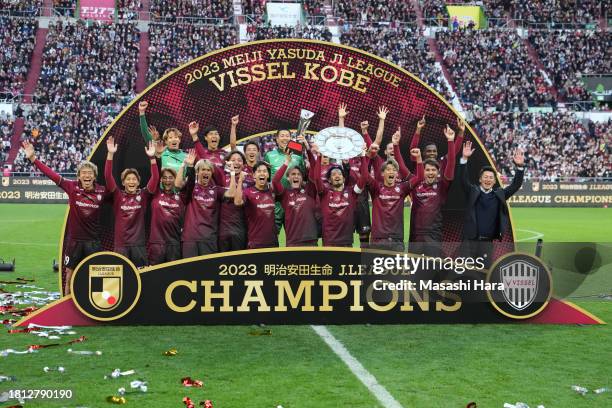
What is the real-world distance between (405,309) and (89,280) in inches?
135

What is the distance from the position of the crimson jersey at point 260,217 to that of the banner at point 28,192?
25155 millimetres

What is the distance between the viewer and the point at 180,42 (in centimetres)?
4531

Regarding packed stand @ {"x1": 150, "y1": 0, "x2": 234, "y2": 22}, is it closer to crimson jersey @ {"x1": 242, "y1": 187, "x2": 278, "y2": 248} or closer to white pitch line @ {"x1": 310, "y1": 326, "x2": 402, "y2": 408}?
crimson jersey @ {"x1": 242, "y1": 187, "x2": 278, "y2": 248}

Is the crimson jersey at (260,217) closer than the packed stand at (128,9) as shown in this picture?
Yes

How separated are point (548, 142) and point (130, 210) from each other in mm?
33771

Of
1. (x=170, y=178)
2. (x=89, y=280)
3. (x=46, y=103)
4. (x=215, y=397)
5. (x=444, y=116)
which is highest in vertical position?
(x=46, y=103)

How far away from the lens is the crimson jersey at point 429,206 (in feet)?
34.0

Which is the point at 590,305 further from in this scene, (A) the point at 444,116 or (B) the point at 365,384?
(B) the point at 365,384

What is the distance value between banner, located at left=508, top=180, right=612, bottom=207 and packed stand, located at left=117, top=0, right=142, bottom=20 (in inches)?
956

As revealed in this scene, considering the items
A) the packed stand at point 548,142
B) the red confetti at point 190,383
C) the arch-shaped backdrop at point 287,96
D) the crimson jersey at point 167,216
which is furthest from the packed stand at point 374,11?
the red confetti at point 190,383

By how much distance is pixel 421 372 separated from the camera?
23.6 ft

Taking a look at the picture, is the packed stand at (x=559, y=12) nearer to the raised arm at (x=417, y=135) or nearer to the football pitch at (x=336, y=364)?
the raised arm at (x=417, y=135)

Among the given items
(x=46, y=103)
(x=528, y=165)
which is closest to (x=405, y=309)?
(x=528, y=165)

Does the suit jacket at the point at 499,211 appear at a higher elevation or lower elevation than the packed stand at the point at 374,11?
lower
